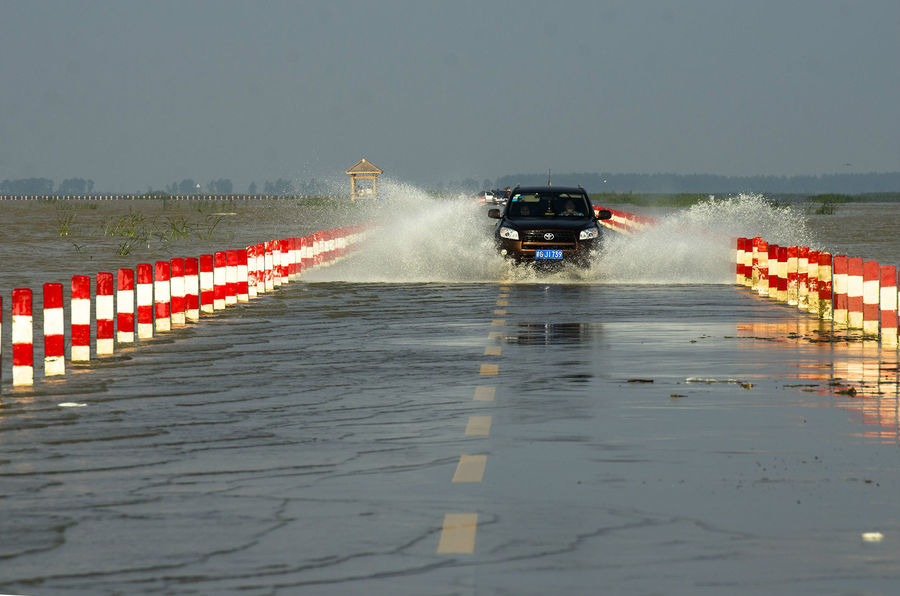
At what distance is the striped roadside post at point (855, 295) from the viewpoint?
67.2ft

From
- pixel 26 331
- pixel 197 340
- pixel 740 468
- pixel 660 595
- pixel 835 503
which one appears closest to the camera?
pixel 660 595

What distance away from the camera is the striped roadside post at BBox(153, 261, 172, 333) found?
20394mm

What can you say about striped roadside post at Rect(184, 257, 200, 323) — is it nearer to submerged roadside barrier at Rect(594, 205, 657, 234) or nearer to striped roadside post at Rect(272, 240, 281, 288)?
striped roadside post at Rect(272, 240, 281, 288)

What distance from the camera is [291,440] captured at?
37.2 feet

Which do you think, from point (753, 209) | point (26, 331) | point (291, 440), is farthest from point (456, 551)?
point (753, 209)

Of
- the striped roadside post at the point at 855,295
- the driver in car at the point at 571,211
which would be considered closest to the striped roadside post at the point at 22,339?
the striped roadside post at the point at 855,295

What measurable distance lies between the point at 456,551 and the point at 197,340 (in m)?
11.8

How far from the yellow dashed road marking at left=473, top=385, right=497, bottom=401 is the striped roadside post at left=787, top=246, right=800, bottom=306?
1214cm

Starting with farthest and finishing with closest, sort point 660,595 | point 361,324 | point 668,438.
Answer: point 361,324, point 668,438, point 660,595

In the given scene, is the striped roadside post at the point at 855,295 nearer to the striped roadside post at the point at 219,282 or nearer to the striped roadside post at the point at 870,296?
the striped roadside post at the point at 870,296

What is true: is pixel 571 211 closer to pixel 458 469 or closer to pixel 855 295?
pixel 855 295

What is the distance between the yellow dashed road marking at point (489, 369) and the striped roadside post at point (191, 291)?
6.76 m

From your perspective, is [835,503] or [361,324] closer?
[835,503]

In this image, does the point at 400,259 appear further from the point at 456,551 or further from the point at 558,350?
the point at 456,551
